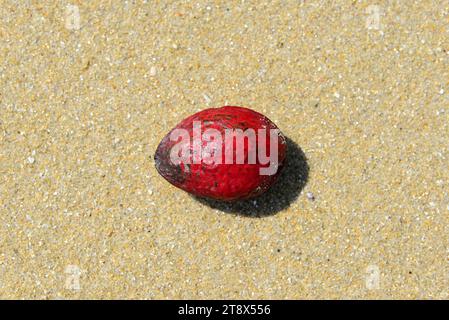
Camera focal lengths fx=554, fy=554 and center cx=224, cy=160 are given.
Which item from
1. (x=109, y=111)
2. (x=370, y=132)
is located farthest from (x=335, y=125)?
(x=109, y=111)

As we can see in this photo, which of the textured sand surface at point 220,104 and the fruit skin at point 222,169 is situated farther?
the textured sand surface at point 220,104

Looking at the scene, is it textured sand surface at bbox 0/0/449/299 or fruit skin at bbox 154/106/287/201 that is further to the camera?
textured sand surface at bbox 0/0/449/299

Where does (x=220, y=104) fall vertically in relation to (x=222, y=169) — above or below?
above

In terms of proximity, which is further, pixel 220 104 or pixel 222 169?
pixel 220 104

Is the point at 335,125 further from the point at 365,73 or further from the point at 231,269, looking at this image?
Result: the point at 231,269
